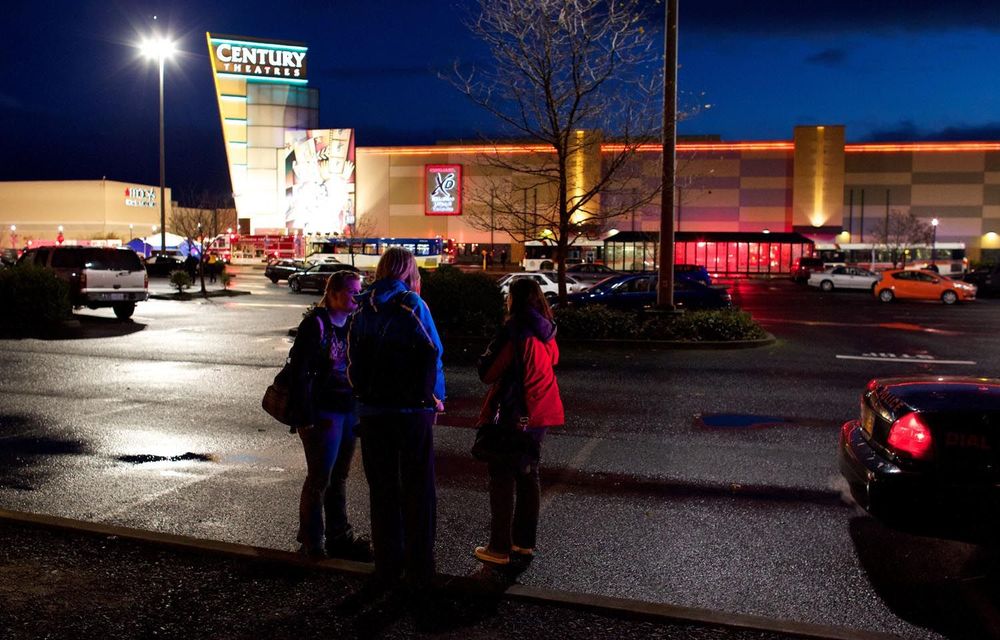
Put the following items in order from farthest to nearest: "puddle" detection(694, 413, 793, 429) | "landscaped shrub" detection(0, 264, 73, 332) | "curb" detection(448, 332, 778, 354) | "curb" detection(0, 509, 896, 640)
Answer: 1. "landscaped shrub" detection(0, 264, 73, 332)
2. "curb" detection(448, 332, 778, 354)
3. "puddle" detection(694, 413, 793, 429)
4. "curb" detection(0, 509, 896, 640)

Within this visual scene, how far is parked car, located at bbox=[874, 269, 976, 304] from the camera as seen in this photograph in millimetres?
35031

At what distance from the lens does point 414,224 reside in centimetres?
8250

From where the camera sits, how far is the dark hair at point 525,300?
5.42 m

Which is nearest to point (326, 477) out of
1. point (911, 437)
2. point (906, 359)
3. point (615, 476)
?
point (615, 476)

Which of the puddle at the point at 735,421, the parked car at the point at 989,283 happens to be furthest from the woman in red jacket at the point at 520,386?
the parked car at the point at 989,283

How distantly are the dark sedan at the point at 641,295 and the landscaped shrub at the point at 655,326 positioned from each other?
4.84 m

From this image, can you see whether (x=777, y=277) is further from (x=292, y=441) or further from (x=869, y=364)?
(x=292, y=441)

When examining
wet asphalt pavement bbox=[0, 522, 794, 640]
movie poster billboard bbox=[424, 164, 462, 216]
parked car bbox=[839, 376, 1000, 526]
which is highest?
movie poster billboard bbox=[424, 164, 462, 216]

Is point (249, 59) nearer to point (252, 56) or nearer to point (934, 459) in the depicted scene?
point (252, 56)

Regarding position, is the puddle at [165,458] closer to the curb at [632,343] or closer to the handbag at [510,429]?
the handbag at [510,429]

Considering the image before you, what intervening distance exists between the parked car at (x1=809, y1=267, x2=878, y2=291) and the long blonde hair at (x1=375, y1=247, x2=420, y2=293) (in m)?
43.9

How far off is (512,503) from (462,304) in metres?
14.2

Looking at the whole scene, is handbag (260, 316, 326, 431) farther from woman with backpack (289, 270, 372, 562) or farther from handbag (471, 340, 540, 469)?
handbag (471, 340, 540, 469)

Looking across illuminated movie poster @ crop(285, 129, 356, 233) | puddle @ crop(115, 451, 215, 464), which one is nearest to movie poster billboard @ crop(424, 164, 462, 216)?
illuminated movie poster @ crop(285, 129, 356, 233)
